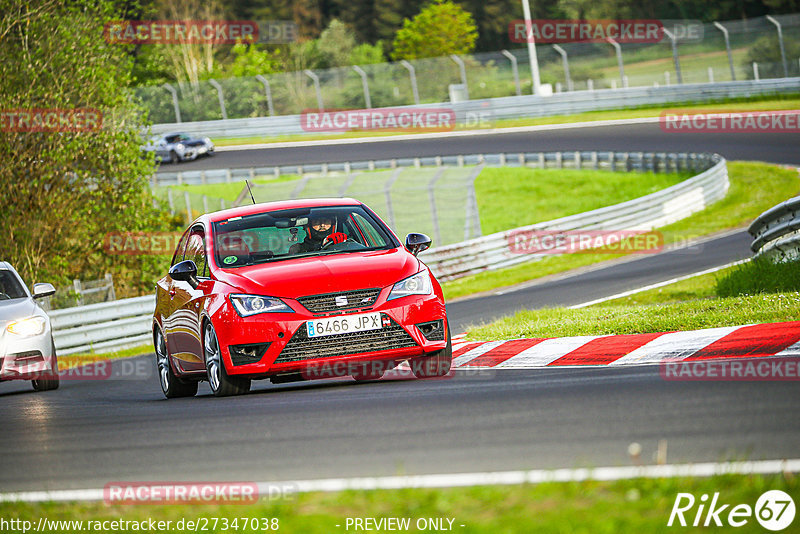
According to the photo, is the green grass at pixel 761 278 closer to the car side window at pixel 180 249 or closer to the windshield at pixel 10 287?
the car side window at pixel 180 249

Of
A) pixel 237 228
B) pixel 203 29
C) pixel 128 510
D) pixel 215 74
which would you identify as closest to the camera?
pixel 128 510

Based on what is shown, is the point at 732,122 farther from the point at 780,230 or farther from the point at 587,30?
the point at 587,30

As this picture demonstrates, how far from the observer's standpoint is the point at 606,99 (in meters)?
45.9

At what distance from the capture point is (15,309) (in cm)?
1241

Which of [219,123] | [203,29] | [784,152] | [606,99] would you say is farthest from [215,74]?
[784,152]

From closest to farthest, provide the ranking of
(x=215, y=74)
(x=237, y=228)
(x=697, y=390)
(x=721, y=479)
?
(x=721, y=479) < (x=697, y=390) < (x=237, y=228) < (x=215, y=74)

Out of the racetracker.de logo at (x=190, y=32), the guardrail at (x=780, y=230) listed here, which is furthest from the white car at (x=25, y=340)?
the racetracker.de logo at (x=190, y=32)

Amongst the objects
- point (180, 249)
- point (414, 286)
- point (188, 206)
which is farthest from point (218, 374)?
point (188, 206)

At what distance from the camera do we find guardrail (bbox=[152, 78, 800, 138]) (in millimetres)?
40969

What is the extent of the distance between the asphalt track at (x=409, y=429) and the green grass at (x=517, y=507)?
1.50ft

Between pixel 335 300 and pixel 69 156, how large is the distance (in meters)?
17.2

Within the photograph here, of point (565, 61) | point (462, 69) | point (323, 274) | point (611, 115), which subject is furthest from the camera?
point (462, 69)

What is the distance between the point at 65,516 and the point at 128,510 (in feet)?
0.93

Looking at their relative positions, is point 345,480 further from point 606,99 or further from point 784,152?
point 606,99
